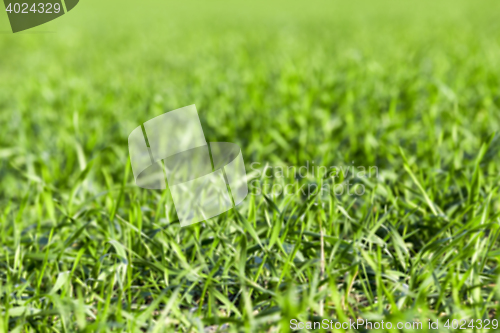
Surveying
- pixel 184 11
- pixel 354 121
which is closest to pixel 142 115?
pixel 354 121

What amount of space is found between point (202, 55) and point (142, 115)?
8.13 ft

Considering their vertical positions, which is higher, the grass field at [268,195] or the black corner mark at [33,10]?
the black corner mark at [33,10]

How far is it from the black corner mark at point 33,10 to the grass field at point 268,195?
402mm

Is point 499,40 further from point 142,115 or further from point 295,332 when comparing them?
point 295,332

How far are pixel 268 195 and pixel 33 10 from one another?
2.27 m

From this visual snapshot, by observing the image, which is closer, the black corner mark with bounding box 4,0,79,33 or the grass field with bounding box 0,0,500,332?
the grass field with bounding box 0,0,500,332

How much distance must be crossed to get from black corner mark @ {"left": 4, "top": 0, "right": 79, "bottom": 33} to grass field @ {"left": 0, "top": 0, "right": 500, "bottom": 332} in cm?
40

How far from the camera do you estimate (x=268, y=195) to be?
1.64 metres

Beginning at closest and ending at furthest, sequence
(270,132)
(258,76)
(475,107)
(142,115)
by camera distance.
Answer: (270,132) → (475,107) → (142,115) → (258,76)

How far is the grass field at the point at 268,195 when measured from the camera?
115 cm

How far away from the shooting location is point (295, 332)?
1.07 meters

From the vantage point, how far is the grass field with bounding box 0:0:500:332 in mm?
1146

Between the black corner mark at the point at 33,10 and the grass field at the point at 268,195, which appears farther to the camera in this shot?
the black corner mark at the point at 33,10

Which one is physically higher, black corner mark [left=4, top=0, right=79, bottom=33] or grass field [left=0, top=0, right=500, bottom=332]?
black corner mark [left=4, top=0, right=79, bottom=33]
